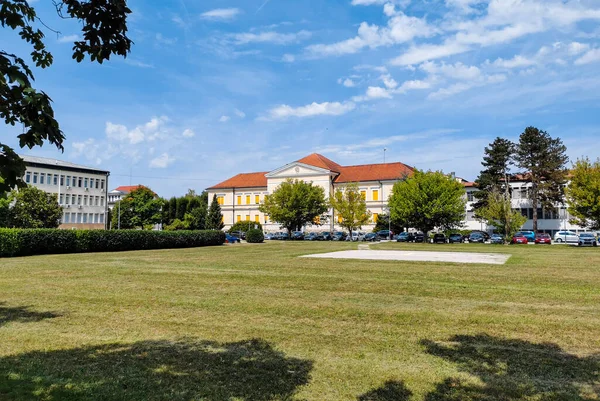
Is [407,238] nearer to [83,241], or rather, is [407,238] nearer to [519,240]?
[519,240]

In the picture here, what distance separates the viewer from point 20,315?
344 inches

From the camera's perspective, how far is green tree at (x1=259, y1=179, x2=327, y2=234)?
72688mm

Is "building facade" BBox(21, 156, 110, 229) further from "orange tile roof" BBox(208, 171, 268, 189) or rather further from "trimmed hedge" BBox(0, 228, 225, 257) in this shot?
"trimmed hedge" BBox(0, 228, 225, 257)

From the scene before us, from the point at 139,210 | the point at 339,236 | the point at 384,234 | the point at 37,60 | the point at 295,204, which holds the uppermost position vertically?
the point at 295,204

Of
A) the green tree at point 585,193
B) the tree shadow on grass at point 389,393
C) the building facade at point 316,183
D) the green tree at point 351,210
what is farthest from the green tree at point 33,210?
the green tree at point 585,193

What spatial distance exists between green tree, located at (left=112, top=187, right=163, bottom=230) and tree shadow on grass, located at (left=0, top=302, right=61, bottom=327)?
254 feet

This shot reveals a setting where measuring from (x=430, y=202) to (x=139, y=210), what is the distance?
185 ft

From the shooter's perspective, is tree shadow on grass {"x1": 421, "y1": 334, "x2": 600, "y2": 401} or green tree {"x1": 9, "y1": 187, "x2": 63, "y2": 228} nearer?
tree shadow on grass {"x1": 421, "y1": 334, "x2": 600, "y2": 401}

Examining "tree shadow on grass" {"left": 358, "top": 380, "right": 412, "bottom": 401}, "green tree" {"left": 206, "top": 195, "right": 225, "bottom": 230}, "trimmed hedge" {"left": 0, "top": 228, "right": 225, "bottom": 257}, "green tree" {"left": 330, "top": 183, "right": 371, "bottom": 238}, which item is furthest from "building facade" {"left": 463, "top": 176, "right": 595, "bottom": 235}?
"tree shadow on grass" {"left": 358, "top": 380, "right": 412, "bottom": 401}

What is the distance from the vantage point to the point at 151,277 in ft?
50.6

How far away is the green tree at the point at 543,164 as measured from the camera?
6819 centimetres

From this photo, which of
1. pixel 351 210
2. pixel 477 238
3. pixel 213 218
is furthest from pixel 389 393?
pixel 213 218

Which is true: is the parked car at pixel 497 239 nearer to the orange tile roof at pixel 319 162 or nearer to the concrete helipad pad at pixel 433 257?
the concrete helipad pad at pixel 433 257

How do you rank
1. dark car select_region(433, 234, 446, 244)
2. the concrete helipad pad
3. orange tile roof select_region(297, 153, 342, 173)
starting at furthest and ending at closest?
orange tile roof select_region(297, 153, 342, 173), dark car select_region(433, 234, 446, 244), the concrete helipad pad
